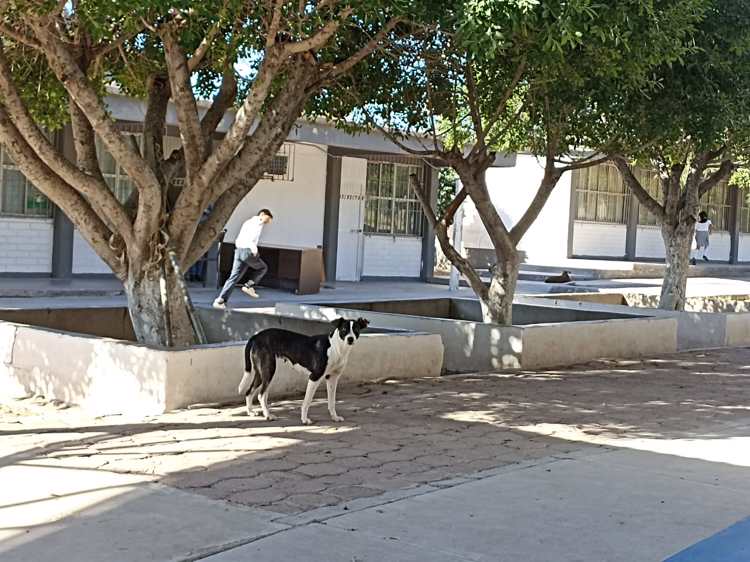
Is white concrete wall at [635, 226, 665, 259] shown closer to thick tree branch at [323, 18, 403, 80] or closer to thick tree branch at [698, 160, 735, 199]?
thick tree branch at [698, 160, 735, 199]

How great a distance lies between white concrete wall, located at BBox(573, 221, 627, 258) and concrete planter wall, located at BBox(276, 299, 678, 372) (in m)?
20.6

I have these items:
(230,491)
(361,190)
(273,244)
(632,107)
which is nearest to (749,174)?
(361,190)

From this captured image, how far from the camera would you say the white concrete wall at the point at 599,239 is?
35.3m

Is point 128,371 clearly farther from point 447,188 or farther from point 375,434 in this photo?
point 447,188

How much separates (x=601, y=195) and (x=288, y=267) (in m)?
16.4

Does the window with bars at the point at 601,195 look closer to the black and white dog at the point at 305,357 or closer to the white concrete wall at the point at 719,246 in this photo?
the white concrete wall at the point at 719,246

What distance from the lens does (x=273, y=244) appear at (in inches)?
914

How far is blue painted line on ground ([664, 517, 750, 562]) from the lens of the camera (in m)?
5.46

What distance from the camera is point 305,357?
8.89 m

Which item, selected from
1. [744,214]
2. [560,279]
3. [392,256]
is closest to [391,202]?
[392,256]

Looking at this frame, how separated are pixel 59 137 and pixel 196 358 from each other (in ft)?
38.8

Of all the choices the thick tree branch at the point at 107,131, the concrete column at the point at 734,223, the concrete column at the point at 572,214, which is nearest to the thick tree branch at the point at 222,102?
the thick tree branch at the point at 107,131

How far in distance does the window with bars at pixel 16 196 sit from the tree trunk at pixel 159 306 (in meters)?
9.96

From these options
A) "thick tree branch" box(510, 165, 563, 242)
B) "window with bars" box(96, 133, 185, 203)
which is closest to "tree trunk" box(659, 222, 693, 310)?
"thick tree branch" box(510, 165, 563, 242)
